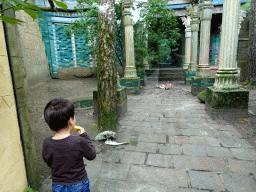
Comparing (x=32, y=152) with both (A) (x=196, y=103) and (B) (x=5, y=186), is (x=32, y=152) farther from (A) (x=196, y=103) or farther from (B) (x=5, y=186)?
(A) (x=196, y=103)

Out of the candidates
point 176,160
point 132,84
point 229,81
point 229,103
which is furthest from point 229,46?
point 132,84

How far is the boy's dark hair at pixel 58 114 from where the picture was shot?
1430 mm

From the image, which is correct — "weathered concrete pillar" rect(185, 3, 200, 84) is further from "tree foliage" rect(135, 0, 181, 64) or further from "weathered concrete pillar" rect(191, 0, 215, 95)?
"weathered concrete pillar" rect(191, 0, 215, 95)

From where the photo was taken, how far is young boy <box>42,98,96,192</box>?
4.75 feet

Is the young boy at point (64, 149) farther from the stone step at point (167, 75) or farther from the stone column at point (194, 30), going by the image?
the stone step at point (167, 75)

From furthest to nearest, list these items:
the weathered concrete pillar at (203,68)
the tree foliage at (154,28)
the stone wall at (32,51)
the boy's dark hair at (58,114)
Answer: the tree foliage at (154,28), the stone wall at (32,51), the weathered concrete pillar at (203,68), the boy's dark hair at (58,114)

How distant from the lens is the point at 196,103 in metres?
6.44

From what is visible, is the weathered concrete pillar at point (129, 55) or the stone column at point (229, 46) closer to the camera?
the stone column at point (229, 46)

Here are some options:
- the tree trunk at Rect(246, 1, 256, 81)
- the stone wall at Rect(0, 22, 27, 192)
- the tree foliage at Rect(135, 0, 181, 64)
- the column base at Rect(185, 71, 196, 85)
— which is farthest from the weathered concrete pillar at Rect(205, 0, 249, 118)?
the tree foliage at Rect(135, 0, 181, 64)

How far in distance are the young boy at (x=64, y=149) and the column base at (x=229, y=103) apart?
13.5 feet

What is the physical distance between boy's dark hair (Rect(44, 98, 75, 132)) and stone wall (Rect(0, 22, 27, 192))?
2.18 feet

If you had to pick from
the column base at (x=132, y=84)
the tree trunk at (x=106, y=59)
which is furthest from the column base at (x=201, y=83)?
the tree trunk at (x=106, y=59)

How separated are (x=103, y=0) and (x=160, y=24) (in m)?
8.87

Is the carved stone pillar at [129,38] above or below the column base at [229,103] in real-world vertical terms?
above
